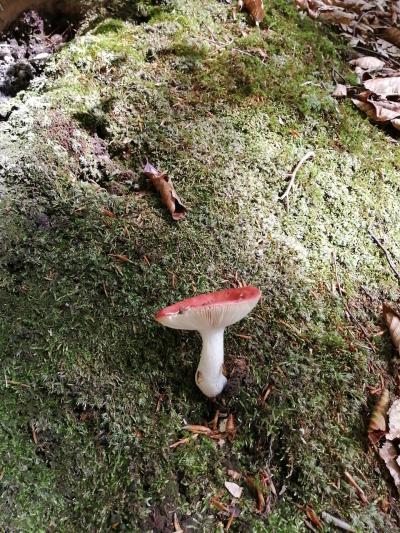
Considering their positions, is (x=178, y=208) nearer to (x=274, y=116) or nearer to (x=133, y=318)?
(x=133, y=318)

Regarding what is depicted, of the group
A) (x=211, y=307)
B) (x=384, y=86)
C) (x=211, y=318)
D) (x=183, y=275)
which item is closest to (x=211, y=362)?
Result: (x=211, y=318)

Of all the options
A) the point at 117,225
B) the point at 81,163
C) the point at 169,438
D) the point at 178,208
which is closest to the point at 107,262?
the point at 117,225

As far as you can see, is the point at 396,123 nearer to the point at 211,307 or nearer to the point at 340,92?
the point at 340,92

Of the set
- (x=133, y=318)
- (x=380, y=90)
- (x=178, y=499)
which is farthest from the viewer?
(x=380, y=90)

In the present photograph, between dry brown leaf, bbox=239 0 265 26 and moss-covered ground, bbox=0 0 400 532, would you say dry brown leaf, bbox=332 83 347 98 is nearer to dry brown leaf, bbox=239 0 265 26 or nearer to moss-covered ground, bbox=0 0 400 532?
moss-covered ground, bbox=0 0 400 532

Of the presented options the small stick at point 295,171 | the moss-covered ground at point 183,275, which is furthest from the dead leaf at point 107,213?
the small stick at point 295,171

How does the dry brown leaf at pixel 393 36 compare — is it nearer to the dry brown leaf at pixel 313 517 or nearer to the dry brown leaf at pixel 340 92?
the dry brown leaf at pixel 340 92
